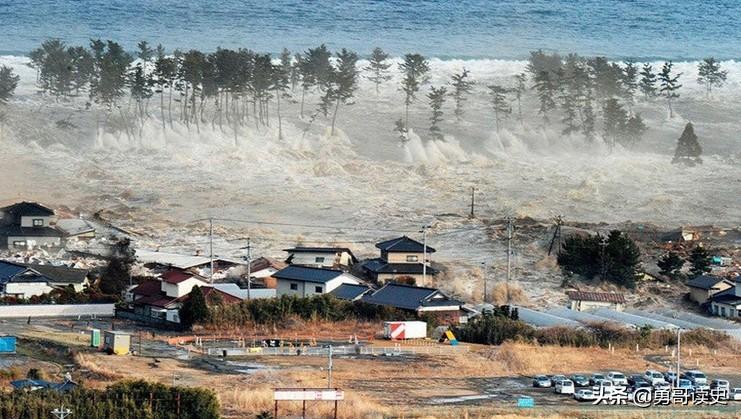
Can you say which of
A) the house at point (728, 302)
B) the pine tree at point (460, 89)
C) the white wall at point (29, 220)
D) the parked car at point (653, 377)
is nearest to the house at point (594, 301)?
the house at point (728, 302)

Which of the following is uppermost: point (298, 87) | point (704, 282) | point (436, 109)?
point (298, 87)

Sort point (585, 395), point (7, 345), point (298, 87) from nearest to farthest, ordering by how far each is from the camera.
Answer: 1. point (585, 395)
2. point (7, 345)
3. point (298, 87)

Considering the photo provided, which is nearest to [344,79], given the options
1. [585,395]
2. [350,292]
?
[350,292]

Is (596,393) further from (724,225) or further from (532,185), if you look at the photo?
(532,185)

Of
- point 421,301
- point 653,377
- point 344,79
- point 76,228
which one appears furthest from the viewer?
point 344,79

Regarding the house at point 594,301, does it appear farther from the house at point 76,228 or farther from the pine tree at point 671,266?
the house at point 76,228

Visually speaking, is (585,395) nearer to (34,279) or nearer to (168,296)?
(168,296)
